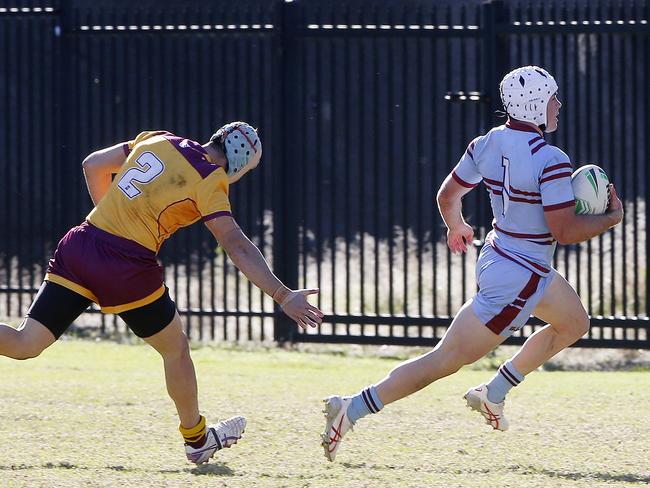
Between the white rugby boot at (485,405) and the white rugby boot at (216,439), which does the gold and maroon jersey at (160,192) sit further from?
the white rugby boot at (485,405)

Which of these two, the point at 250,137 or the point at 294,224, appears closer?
the point at 250,137

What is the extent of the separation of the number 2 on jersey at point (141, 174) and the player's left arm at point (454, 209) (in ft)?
4.59

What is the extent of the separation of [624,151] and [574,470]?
4.50 meters

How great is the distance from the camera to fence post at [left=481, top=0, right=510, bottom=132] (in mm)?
9828

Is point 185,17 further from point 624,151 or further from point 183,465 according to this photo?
point 183,465

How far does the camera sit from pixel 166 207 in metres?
5.57

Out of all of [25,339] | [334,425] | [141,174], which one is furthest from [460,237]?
[25,339]

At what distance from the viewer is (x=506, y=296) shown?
228 inches

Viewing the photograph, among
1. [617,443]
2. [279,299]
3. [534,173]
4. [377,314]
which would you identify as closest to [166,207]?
[279,299]

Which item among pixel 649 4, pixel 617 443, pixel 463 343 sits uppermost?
pixel 649 4

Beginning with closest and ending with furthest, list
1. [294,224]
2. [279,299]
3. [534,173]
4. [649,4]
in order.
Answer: [279,299] < [534,173] < [649,4] < [294,224]

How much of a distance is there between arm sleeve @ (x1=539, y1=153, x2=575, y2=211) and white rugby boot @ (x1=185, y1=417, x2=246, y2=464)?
169cm

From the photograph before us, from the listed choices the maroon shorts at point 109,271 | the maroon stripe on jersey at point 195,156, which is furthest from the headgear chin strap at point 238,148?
the maroon shorts at point 109,271

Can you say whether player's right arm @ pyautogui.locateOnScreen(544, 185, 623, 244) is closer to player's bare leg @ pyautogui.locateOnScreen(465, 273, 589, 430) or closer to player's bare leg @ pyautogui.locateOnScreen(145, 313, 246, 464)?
player's bare leg @ pyautogui.locateOnScreen(465, 273, 589, 430)
